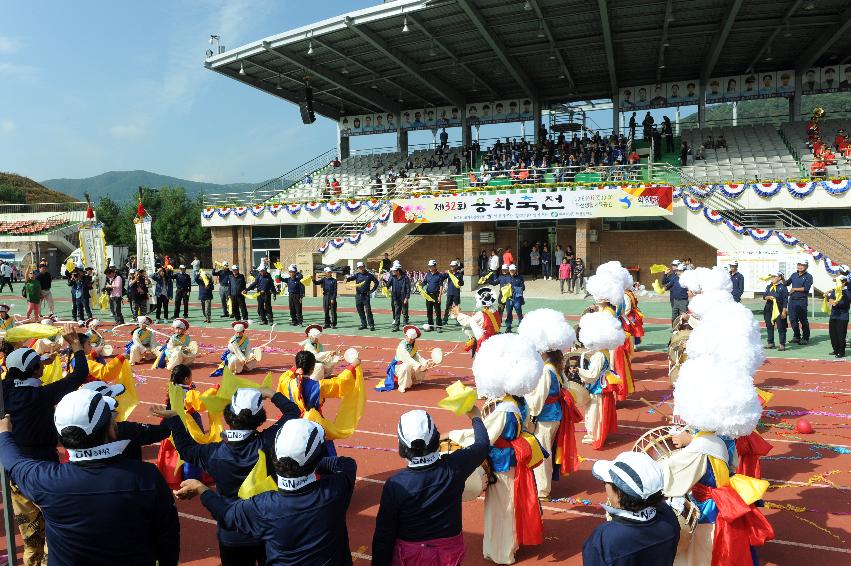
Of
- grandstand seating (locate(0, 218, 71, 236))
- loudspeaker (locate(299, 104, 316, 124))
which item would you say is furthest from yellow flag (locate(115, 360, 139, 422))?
grandstand seating (locate(0, 218, 71, 236))

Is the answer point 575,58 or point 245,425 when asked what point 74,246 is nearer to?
point 575,58

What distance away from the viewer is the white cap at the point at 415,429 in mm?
3312

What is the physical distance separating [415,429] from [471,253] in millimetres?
24132

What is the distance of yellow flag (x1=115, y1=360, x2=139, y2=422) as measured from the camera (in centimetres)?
597

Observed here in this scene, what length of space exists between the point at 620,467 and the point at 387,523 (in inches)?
50.7

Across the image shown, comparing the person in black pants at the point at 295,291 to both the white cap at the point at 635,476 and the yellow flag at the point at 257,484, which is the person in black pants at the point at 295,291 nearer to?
the yellow flag at the point at 257,484

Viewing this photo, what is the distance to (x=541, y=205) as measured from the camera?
25.3m

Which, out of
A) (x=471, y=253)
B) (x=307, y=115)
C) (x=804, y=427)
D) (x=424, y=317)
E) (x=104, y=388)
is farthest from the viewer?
(x=307, y=115)

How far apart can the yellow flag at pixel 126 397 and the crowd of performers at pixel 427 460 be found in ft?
0.08

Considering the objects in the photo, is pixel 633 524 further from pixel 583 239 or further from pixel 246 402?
pixel 583 239

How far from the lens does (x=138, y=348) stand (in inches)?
515

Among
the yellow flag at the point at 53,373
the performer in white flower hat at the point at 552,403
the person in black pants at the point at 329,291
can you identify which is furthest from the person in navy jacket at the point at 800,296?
the yellow flag at the point at 53,373

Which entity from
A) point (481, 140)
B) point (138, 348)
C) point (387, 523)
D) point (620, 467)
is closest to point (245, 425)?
point (387, 523)

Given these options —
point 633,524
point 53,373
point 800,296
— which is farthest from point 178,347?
point 800,296
